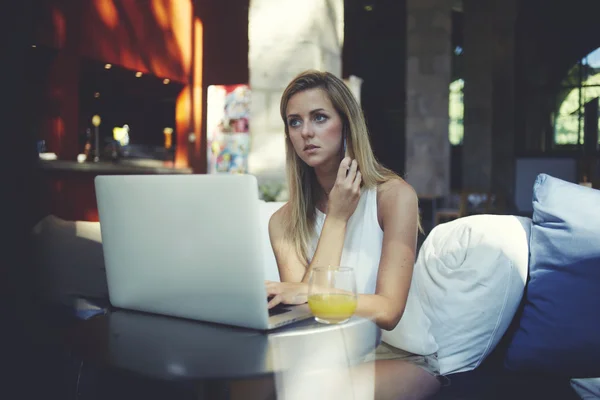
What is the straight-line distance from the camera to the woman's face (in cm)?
150

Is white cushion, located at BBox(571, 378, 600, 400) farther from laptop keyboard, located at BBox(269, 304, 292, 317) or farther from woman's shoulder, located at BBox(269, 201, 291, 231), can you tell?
woman's shoulder, located at BBox(269, 201, 291, 231)

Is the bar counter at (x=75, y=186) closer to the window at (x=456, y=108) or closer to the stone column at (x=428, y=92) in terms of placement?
the stone column at (x=428, y=92)

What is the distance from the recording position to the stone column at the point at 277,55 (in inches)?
119

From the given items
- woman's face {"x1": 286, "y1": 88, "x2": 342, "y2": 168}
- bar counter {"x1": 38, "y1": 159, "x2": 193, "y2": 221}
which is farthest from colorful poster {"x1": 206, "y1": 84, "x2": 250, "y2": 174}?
woman's face {"x1": 286, "y1": 88, "x2": 342, "y2": 168}

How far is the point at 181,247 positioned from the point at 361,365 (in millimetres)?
413

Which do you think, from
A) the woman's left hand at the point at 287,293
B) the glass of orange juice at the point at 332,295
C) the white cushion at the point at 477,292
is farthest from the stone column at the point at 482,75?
the glass of orange juice at the point at 332,295

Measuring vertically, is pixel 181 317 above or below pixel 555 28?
below

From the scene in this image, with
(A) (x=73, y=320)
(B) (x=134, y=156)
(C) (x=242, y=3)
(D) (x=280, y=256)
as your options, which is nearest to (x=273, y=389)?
(D) (x=280, y=256)

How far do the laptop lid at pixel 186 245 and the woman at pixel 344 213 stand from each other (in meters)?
0.25

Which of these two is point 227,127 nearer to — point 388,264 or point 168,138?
point 168,138

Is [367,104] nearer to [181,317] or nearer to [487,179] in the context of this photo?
[487,179]

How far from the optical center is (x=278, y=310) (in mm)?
1117

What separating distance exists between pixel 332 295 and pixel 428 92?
25.4 ft

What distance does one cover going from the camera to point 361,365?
1.03m
